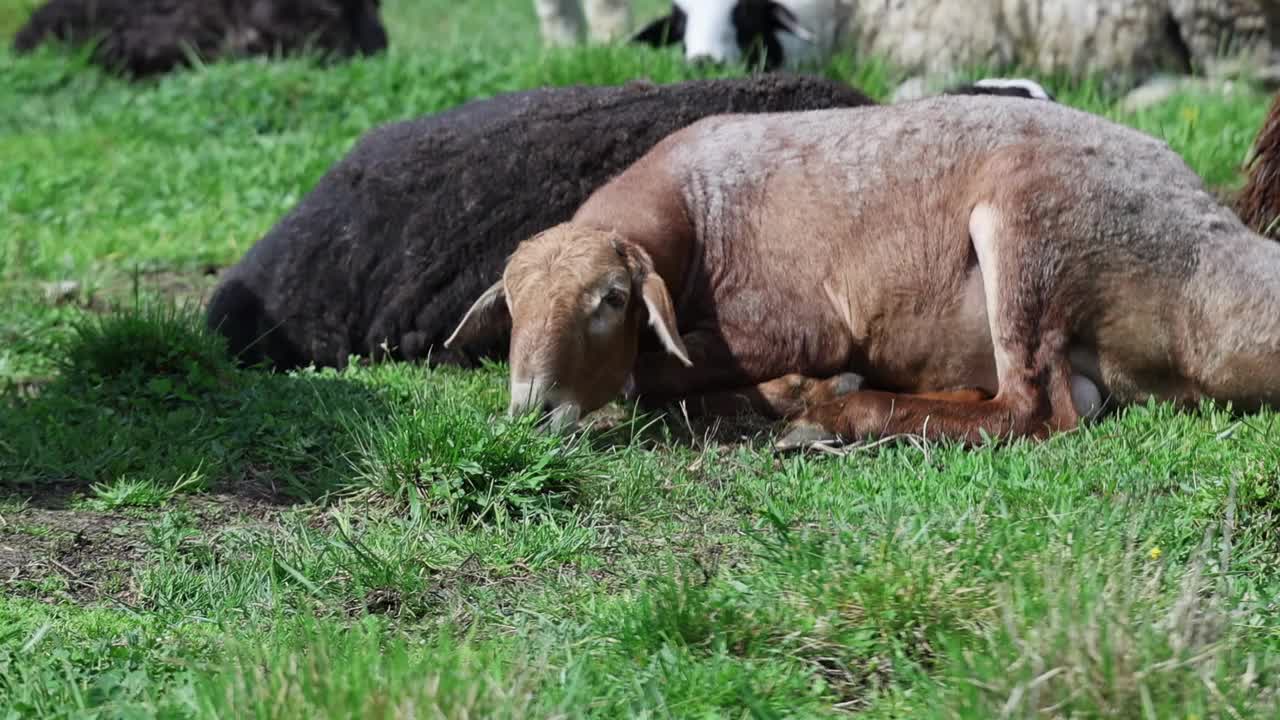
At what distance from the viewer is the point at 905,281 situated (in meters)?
5.71

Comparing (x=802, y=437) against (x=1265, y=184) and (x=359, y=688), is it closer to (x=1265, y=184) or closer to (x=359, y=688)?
(x=1265, y=184)

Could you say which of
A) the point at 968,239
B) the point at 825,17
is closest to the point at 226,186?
the point at 825,17

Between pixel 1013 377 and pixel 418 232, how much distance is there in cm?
244

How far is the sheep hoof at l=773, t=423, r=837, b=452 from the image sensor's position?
531 centimetres

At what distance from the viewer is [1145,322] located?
552 cm

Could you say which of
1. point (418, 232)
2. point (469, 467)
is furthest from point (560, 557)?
point (418, 232)

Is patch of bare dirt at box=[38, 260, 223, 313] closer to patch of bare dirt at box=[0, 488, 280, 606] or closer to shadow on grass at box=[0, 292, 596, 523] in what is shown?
shadow on grass at box=[0, 292, 596, 523]

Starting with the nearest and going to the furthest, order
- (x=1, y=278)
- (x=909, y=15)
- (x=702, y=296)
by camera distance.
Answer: (x=702, y=296) → (x=1, y=278) → (x=909, y=15)

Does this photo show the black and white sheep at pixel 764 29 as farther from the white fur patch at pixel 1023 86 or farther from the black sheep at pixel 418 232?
the black sheep at pixel 418 232

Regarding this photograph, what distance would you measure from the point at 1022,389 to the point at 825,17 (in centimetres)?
538

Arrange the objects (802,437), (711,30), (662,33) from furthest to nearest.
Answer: (662,33) < (711,30) < (802,437)

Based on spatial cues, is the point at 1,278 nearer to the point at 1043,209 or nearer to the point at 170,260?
the point at 170,260

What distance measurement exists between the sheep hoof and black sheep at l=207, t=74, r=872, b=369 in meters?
1.50

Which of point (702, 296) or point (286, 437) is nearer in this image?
point (286, 437)
